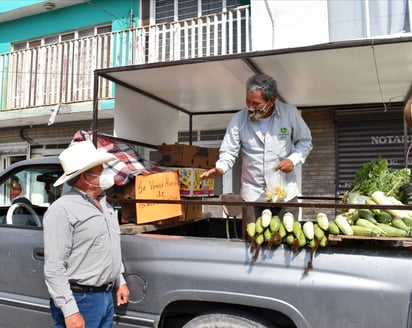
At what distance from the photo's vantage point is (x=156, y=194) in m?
3.27

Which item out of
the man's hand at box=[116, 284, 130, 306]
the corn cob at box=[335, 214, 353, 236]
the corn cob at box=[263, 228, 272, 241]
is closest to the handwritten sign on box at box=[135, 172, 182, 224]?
the man's hand at box=[116, 284, 130, 306]

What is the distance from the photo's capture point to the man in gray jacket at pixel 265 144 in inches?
121

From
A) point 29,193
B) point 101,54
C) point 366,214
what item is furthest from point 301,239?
point 101,54

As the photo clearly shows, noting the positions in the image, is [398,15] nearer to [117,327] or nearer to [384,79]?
[384,79]

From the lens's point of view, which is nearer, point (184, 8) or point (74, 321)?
point (74, 321)

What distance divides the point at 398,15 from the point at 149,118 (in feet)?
15.5

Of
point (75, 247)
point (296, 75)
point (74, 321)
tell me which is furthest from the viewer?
point (296, 75)

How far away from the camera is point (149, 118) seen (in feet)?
14.0

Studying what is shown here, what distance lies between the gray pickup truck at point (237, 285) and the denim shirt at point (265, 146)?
83 centimetres

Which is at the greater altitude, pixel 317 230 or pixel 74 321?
pixel 317 230

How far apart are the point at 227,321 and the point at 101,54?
7818mm

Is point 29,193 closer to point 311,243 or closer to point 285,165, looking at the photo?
point 285,165

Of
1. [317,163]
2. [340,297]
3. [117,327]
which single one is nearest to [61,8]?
[317,163]

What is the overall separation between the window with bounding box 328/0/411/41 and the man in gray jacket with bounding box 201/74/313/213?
4.36 metres
